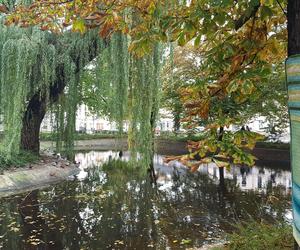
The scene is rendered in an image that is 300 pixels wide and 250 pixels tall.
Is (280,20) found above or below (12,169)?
above

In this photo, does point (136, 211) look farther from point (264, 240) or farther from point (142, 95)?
point (264, 240)

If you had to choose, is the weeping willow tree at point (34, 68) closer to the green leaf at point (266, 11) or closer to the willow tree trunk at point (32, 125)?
the willow tree trunk at point (32, 125)

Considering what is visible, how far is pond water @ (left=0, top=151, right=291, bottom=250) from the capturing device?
18.4 feet

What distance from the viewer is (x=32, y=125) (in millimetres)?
12672

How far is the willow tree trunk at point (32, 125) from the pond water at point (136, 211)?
249 centimetres

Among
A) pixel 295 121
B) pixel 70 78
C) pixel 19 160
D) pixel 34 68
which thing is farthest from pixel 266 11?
pixel 19 160

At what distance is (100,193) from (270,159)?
10876mm

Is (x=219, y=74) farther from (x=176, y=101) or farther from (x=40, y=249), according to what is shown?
(x=176, y=101)

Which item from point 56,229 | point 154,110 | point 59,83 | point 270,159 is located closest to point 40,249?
point 56,229

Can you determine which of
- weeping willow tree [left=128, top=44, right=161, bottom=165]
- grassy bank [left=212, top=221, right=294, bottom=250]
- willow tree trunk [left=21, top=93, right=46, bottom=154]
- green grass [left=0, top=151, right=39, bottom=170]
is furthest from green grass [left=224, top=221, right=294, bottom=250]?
willow tree trunk [left=21, top=93, right=46, bottom=154]

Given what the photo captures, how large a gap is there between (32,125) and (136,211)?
23.2 ft

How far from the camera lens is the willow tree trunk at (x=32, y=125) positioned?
12.3m

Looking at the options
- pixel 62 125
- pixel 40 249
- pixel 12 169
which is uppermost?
pixel 62 125

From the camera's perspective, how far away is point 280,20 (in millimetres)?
2824
